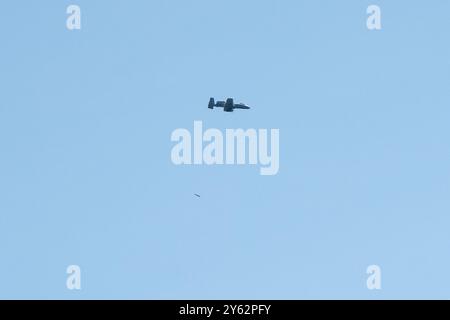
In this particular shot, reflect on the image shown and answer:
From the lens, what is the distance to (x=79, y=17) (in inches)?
6363

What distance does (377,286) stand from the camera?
495ft

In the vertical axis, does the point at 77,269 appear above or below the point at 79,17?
below
